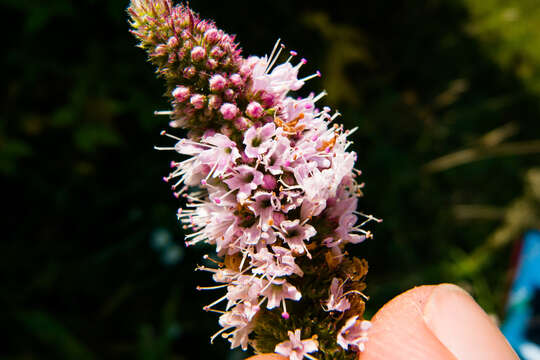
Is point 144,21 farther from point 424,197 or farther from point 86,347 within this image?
point 424,197

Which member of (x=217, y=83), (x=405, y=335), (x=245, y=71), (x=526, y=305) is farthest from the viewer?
(x=526, y=305)

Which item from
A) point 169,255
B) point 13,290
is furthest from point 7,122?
point 169,255

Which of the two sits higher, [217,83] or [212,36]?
[212,36]

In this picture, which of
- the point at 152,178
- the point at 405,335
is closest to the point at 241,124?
the point at 405,335

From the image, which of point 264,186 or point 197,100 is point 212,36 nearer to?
point 197,100

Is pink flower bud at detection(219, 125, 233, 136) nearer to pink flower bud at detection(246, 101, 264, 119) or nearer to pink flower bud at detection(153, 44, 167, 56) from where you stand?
pink flower bud at detection(246, 101, 264, 119)

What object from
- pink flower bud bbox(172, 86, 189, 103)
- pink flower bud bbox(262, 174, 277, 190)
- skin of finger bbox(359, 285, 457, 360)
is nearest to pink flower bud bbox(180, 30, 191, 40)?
pink flower bud bbox(172, 86, 189, 103)

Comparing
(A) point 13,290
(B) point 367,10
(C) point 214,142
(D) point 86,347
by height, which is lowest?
(D) point 86,347
